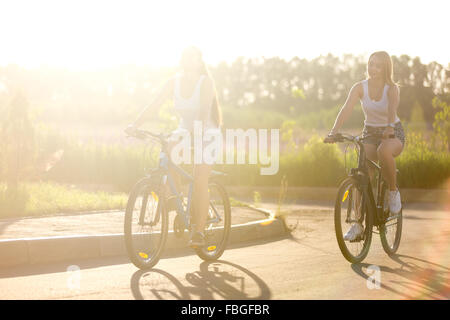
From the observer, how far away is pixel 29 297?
495 cm

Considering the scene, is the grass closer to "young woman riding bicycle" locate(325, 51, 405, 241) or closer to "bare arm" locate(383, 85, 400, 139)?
"young woman riding bicycle" locate(325, 51, 405, 241)

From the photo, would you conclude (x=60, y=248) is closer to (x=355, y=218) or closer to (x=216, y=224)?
(x=216, y=224)

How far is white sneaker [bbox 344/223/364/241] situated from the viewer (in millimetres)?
6367

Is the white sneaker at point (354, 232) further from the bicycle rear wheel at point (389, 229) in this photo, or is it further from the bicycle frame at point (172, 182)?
the bicycle frame at point (172, 182)

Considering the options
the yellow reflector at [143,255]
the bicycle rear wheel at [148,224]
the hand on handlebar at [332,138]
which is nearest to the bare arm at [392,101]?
the hand on handlebar at [332,138]

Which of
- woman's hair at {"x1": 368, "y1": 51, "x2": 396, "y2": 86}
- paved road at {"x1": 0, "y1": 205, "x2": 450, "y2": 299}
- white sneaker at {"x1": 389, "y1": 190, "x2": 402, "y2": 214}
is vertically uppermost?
woman's hair at {"x1": 368, "y1": 51, "x2": 396, "y2": 86}

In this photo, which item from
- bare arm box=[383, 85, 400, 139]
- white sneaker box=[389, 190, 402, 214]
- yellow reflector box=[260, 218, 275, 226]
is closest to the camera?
bare arm box=[383, 85, 400, 139]

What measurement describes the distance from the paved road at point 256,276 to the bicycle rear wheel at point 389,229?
0.12m

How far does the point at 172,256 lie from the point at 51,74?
5154cm

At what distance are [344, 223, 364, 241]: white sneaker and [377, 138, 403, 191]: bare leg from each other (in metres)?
0.60

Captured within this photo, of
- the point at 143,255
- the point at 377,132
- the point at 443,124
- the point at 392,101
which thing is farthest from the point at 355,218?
the point at 443,124

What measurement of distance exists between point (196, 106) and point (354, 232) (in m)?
1.73

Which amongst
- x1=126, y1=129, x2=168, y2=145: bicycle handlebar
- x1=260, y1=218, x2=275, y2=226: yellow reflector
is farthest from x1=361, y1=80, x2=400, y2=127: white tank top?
x1=260, y1=218, x2=275, y2=226: yellow reflector
